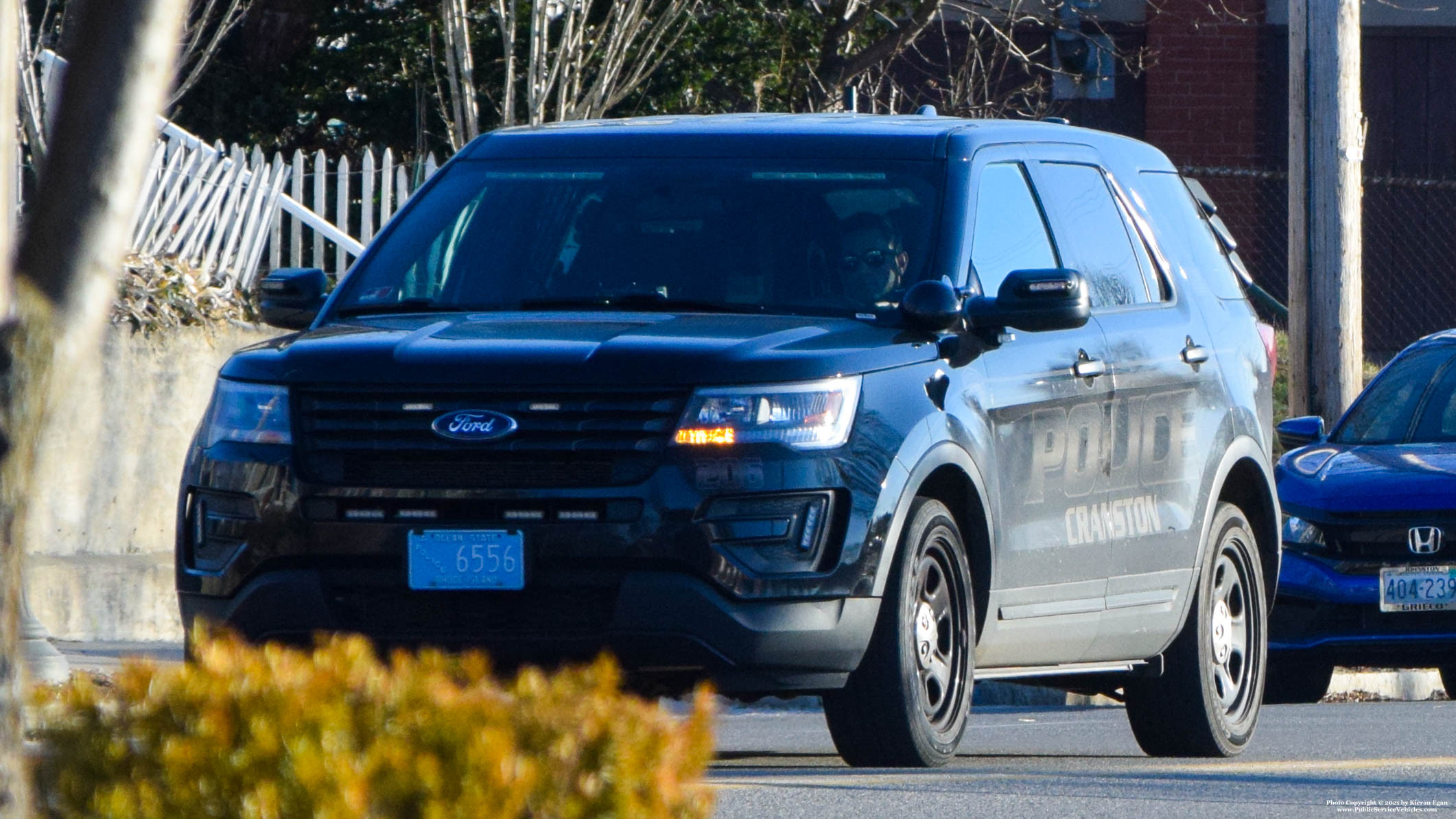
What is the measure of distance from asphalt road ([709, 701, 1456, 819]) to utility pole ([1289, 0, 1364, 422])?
191 inches

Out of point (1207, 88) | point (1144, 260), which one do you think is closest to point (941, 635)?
point (1144, 260)

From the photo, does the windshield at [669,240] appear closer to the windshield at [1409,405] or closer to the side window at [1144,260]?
Result: the side window at [1144,260]

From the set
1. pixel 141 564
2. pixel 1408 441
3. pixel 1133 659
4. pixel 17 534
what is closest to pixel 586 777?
pixel 17 534

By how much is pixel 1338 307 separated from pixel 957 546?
835 centimetres

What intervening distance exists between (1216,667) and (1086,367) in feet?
4.61

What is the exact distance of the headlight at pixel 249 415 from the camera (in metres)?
6.58

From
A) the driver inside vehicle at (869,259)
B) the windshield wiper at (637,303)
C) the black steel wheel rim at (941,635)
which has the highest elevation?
the driver inside vehicle at (869,259)

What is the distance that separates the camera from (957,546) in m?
6.92

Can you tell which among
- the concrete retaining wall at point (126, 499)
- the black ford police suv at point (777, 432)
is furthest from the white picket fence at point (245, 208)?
the black ford police suv at point (777, 432)

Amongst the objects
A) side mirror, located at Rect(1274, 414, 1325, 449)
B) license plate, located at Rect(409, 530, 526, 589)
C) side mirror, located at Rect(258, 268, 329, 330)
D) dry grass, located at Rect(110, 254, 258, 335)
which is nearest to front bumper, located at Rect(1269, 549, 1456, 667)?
side mirror, located at Rect(1274, 414, 1325, 449)

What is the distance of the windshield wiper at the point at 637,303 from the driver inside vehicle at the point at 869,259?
0.29m

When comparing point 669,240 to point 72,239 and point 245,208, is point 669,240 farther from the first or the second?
point 245,208

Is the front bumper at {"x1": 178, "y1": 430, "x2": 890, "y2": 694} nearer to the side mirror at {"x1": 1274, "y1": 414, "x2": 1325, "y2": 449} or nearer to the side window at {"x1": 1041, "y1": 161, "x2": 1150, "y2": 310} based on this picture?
the side window at {"x1": 1041, "y1": 161, "x2": 1150, "y2": 310}

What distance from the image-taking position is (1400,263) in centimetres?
2378
